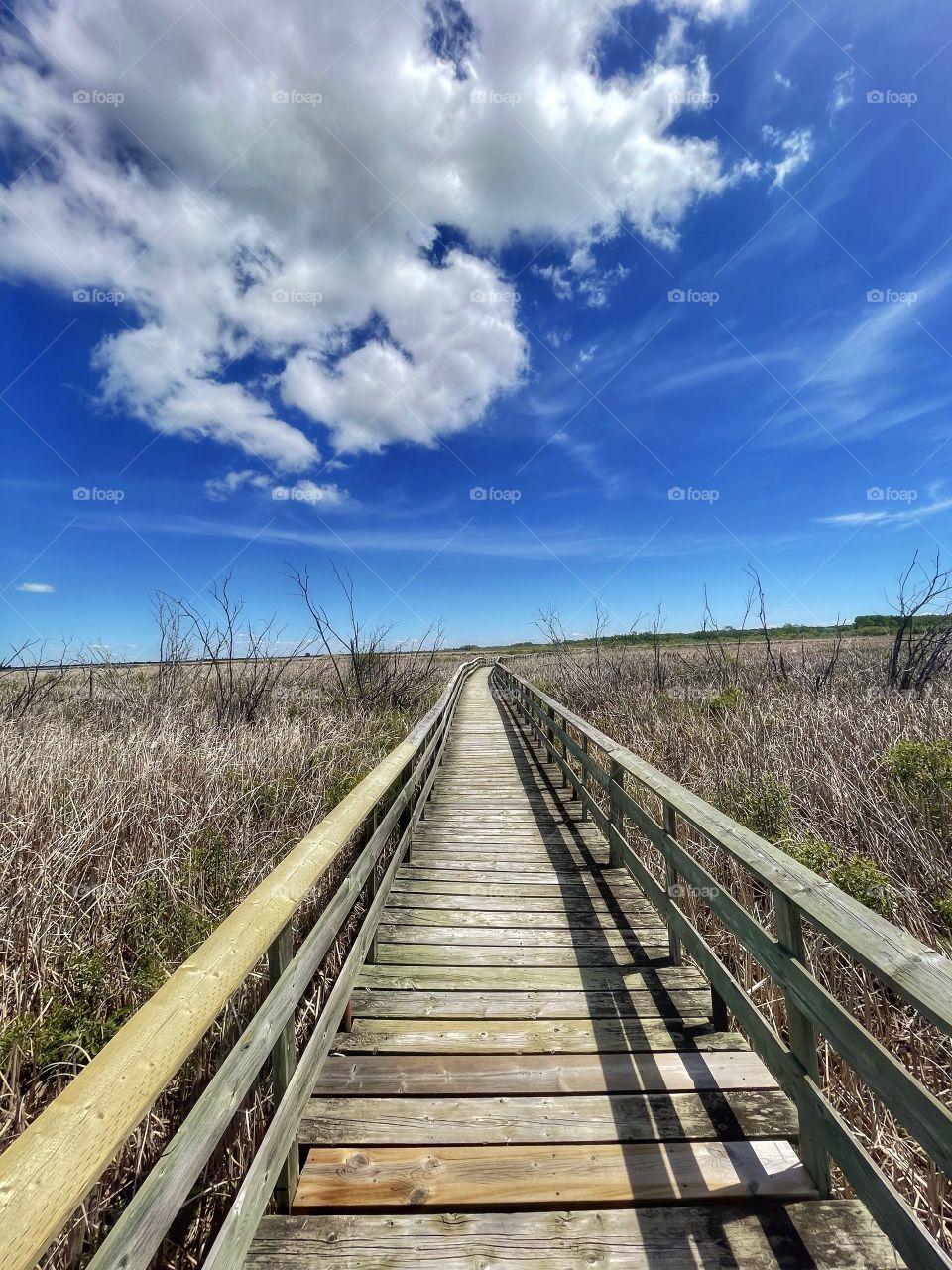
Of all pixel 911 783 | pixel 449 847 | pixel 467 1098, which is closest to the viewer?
pixel 467 1098

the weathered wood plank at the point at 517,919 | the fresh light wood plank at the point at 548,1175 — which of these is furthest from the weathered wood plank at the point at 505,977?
the fresh light wood plank at the point at 548,1175

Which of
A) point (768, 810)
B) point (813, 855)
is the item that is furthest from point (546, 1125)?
point (768, 810)

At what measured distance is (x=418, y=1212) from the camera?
181 centimetres

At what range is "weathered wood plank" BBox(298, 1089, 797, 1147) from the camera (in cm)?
207

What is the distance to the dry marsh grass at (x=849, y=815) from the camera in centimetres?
265

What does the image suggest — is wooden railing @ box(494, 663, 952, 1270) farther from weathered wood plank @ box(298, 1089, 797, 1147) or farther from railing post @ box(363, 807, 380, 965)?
railing post @ box(363, 807, 380, 965)

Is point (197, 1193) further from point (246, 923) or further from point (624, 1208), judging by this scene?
point (624, 1208)

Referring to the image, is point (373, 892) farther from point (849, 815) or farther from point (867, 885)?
point (849, 815)

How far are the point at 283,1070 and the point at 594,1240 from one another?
1081 mm

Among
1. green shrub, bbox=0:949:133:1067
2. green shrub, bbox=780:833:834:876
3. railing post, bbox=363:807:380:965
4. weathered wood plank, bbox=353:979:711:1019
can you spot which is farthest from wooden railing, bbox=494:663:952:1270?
green shrub, bbox=0:949:133:1067

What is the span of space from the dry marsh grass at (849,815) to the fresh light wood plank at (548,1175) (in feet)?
1.84

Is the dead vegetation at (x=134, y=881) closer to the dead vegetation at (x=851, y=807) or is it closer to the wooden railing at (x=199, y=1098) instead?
the wooden railing at (x=199, y=1098)

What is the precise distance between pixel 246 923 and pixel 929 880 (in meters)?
4.58

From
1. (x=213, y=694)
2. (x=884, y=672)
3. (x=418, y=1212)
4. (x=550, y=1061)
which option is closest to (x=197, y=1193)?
(x=418, y=1212)
